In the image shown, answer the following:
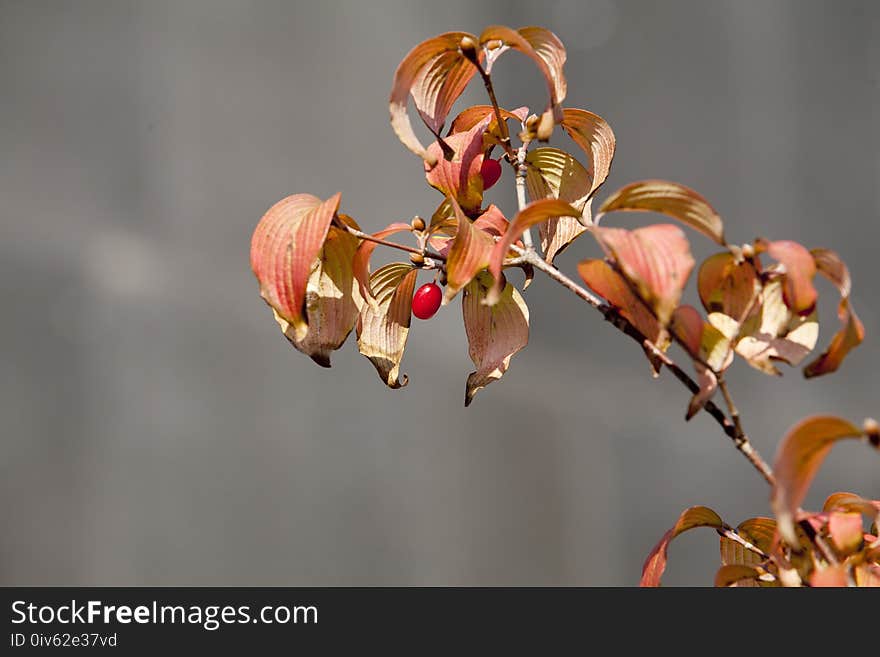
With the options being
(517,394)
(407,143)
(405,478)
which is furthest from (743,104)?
(407,143)

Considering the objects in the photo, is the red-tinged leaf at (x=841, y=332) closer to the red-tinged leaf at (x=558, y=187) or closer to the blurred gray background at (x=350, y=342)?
the red-tinged leaf at (x=558, y=187)

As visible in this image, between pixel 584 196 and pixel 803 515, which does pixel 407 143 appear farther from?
pixel 803 515

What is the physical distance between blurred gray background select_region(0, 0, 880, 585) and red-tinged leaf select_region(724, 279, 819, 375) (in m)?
1.33

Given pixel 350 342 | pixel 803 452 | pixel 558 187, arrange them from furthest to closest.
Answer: pixel 350 342, pixel 558 187, pixel 803 452

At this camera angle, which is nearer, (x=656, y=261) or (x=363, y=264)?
(x=656, y=261)

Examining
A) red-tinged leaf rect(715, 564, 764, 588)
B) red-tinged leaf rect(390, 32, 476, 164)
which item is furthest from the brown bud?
red-tinged leaf rect(715, 564, 764, 588)

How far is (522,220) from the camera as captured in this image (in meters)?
0.38

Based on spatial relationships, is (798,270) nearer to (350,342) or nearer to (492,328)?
(492,328)

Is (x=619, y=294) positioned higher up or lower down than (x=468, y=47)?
lower down

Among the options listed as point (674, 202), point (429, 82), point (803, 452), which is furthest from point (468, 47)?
point (803, 452)

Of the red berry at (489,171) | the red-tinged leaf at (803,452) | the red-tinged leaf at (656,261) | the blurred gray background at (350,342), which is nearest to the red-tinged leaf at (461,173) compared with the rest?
the red berry at (489,171)

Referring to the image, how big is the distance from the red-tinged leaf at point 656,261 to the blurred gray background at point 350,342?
1427 millimetres

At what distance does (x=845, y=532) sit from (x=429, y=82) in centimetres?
32

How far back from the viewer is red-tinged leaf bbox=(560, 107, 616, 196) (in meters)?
0.50
